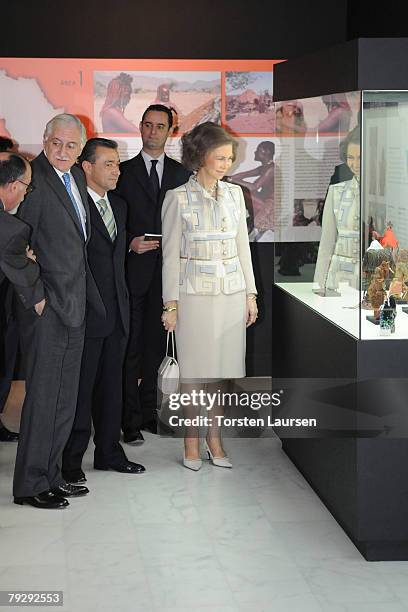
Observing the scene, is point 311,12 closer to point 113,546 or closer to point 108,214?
point 108,214

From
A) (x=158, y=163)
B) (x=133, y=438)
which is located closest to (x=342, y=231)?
(x=158, y=163)

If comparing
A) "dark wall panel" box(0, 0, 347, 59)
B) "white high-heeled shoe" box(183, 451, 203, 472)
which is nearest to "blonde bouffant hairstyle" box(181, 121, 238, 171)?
"white high-heeled shoe" box(183, 451, 203, 472)

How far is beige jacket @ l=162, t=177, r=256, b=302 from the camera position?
17.3ft

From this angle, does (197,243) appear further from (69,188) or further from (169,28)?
(169,28)

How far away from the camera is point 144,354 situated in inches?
256

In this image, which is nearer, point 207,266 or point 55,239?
point 55,239

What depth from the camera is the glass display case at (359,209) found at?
420 cm

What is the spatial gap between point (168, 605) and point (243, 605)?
0.87 ft

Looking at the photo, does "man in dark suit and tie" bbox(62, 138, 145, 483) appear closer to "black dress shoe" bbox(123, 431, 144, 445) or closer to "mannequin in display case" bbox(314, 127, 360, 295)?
"black dress shoe" bbox(123, 431, 144, 445)

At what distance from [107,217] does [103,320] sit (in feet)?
1.64

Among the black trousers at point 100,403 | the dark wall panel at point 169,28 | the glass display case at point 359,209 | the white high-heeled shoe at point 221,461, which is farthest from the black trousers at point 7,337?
the dark wall panel at point 169,28

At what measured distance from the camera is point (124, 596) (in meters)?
3.88

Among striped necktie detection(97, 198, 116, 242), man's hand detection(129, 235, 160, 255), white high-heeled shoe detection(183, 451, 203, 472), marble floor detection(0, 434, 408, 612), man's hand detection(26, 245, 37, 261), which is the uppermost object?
striped necktie detection(97, 198, 116, 242)

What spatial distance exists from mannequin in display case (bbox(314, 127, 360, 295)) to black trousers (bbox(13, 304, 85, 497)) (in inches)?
45.0
